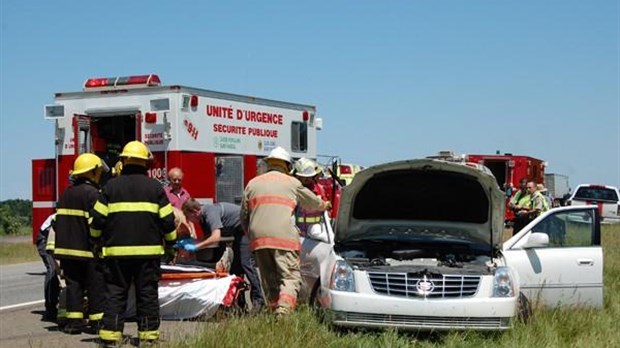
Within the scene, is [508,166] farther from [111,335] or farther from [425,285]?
[111,335]

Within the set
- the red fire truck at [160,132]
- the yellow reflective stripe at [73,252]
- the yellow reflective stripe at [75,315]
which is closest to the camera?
the yellow reflective stripe at [73,252]

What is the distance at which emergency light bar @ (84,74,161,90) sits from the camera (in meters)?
14.7

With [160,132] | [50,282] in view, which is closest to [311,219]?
[50,282]

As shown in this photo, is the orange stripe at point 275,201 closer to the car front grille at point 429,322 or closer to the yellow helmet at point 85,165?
the car front grille at point 429,322

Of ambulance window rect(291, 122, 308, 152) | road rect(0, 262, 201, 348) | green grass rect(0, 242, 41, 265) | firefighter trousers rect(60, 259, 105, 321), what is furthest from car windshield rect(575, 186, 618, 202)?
firefighter trousers rect(60, 259, 105, 321)

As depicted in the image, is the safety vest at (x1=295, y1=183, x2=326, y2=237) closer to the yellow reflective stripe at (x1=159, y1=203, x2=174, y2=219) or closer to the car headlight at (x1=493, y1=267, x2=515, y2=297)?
the yellow reflective stripe at (x1=159, y1=203, x2=174, y2=219)

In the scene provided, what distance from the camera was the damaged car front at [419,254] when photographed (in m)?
7.61

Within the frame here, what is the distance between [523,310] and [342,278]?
169 centimetres

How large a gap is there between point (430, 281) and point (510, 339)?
32.7 inches

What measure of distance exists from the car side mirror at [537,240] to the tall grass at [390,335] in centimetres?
68

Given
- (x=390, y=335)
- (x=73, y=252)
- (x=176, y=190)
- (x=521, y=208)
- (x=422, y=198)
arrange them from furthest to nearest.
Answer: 1. (x=521, y=208)
2. (x=176, y=190)
3. (x=422, y=198)
4. (x=73, y=252)
5. (x=390, y=335)

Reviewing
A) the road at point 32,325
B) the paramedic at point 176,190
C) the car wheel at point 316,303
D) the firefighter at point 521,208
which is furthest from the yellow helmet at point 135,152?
the firefighter at point 521,208

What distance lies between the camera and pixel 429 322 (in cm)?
761

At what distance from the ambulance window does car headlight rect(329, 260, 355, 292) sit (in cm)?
974
